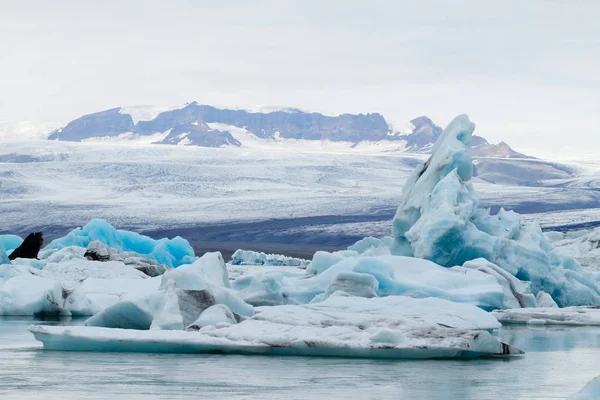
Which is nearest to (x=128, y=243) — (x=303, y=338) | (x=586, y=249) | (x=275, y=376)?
(x=586, y=249)

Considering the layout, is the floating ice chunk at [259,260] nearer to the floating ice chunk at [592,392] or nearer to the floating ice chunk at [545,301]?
the floating ice chunk at [545,301]

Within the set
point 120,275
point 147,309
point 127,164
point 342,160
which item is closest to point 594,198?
point 342,160

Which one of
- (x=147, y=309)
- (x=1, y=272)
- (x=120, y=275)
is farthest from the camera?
(x=120, y=275)

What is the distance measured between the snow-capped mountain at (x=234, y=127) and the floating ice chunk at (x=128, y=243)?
11502cm

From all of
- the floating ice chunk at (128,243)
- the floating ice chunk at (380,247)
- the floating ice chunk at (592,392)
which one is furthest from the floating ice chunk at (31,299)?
the floating ice chunk at (128,243)

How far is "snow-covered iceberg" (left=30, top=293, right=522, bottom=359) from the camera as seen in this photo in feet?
26.8

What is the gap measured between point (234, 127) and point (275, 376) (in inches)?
6200

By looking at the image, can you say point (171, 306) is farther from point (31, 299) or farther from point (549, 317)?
point (549, 317)

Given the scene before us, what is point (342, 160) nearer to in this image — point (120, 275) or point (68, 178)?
point (68, 178)

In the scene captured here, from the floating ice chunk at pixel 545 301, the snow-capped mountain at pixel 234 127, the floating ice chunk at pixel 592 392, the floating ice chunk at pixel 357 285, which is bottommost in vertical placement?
the floating ice chunk at pixel 545 301

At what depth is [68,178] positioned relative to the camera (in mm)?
64125

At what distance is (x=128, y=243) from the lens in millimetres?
27656

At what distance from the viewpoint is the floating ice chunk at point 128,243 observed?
26000mm

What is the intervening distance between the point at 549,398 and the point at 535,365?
204 cm
